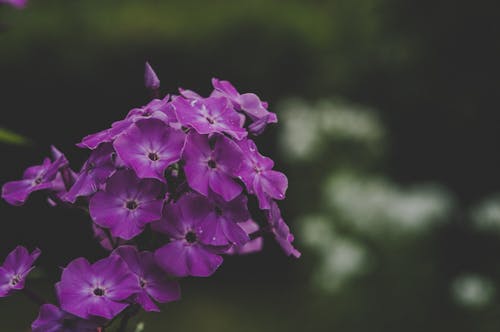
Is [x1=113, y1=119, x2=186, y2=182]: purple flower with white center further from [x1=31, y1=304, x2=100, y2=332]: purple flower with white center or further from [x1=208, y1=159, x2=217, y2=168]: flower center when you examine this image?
[x1=31, y1=304, x2=100, y2=332]: purple flower with white center

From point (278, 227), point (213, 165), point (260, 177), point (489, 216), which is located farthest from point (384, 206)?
point (213, 165)

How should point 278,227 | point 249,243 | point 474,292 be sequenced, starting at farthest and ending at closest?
point 474,292 < point 249,243 < point 278,227

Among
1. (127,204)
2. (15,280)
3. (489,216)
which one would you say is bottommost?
(489,216)

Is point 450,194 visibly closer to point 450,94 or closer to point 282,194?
point 450,94

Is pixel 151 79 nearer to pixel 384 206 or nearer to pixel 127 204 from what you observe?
pixel 127 204

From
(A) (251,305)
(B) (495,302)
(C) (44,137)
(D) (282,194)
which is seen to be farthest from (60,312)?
(A) (251,305)

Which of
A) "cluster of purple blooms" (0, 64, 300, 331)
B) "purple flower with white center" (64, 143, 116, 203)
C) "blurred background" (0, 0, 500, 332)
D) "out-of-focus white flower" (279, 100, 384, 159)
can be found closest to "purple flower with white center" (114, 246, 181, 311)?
"cluster of purple blooms" (0, 64, 300, 331)

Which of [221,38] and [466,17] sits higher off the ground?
[466,17]
